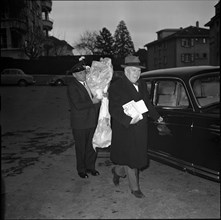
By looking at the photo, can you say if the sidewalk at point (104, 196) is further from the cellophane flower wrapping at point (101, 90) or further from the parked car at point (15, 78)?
the parked car at point (15, 78)

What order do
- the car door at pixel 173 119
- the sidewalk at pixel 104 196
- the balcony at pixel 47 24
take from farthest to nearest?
the balcony at pixel 47 24
the car door at pixel 173 119
the sidewalk at pixel 104 196

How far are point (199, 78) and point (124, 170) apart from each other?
1.65 m

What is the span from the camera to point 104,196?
376cm

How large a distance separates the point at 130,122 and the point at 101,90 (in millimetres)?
1147

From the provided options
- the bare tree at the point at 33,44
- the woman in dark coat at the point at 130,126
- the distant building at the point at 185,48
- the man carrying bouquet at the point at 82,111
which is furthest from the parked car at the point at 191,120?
the distant building at the point at 185,48

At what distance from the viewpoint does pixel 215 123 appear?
11.0 feet

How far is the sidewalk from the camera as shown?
3.26 meters

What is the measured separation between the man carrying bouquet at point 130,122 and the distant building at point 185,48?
45.8 m

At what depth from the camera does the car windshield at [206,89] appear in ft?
11.7

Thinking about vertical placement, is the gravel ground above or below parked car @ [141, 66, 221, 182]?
below

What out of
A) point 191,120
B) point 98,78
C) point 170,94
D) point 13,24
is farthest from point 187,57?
point 191,120

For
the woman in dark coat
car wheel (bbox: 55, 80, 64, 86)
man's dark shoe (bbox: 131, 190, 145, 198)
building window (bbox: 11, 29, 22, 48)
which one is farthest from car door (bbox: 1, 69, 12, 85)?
man's dark shoe (bbox: 131, 190, 145, 198)

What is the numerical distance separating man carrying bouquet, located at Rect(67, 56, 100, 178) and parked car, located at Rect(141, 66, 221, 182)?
974 millimetres

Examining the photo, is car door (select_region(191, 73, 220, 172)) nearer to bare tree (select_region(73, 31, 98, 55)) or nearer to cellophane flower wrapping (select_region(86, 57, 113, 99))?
cellophane flower wrapping (select_region(86, 57, 113, 99))
